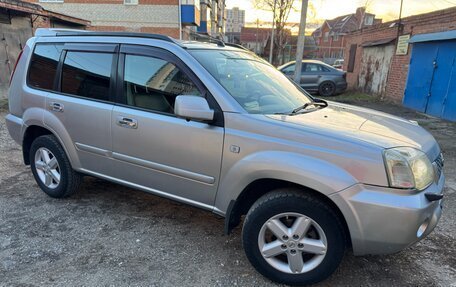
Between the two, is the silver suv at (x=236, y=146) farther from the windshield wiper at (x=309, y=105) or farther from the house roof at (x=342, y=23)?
the house roof at (x=342, y=23)

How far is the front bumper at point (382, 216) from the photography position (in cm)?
219

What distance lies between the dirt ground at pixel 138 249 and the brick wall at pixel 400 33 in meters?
8.35

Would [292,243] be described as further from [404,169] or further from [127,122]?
[127,122]

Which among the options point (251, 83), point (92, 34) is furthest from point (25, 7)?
point (251, 83)

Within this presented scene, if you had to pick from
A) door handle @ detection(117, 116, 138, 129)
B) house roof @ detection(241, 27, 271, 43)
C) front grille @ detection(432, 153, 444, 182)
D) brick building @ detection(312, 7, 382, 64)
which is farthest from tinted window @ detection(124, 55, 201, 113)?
house roof @ detection(241, 27, 271, 43)

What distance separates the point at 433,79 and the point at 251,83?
955 cm

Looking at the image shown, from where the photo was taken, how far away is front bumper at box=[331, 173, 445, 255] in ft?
7.17

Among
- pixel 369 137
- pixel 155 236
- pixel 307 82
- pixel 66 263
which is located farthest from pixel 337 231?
pixel 307 82

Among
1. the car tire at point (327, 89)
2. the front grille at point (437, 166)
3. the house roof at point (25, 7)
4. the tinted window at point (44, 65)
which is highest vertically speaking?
the house roof at point (25, 7)

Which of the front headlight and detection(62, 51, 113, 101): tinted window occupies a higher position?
detection(62, 51, 113, 101): tinted window

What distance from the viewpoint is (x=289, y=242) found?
251cm

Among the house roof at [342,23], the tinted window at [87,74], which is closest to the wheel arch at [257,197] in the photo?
the tinted window at [87,74]

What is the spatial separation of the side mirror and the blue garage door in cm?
923

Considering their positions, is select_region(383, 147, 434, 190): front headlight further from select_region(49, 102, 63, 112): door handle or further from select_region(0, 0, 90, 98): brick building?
select_region(0, 0, 90, 98): brick building
